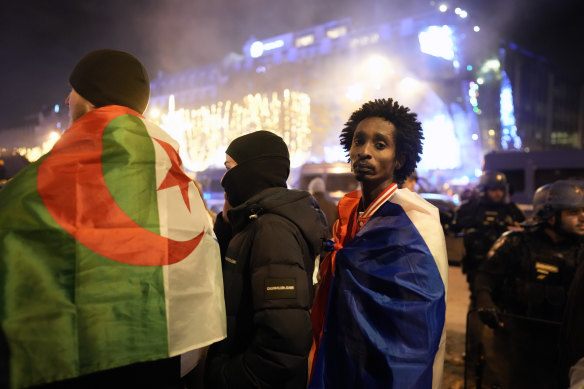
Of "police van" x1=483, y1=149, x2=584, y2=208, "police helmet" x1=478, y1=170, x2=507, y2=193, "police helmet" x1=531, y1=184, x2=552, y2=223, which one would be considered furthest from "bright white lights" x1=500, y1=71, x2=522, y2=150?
"police helmet" x1=531, y1=184, x2=552, y2=223

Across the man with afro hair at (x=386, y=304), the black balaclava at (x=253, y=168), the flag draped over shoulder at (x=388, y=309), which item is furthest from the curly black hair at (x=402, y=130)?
the black balaclava at (x=253, y=168)

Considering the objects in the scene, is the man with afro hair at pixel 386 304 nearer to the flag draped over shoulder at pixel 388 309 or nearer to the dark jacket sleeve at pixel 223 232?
the flag draped over shoulder at pixel 388 309

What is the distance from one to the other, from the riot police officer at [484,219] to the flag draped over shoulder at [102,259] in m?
5.36

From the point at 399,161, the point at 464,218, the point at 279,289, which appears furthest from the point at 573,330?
the point at 464,218

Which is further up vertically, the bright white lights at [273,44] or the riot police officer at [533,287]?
the bright white lights at [273,44]

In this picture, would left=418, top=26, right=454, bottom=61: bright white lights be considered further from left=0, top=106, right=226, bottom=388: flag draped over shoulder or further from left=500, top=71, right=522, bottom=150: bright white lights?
left=0, top=106, right=226, bottom=388: flag draped over shoulder

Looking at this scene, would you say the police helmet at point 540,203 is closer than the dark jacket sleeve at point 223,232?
No

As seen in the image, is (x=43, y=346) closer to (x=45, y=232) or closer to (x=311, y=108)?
(x=45, y=232)

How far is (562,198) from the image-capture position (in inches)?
146

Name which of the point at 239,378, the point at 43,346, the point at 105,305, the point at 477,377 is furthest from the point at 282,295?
the point at 477,377

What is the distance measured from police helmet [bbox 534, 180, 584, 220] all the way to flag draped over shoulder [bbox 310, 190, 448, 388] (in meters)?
2.53

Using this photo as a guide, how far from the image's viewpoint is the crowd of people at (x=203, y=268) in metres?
1.13

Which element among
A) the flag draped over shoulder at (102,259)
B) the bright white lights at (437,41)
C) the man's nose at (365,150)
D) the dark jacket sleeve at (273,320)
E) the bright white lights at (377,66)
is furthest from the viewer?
the bright white lights at (437,41)

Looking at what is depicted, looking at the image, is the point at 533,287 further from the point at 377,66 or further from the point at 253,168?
the point at 377,66
